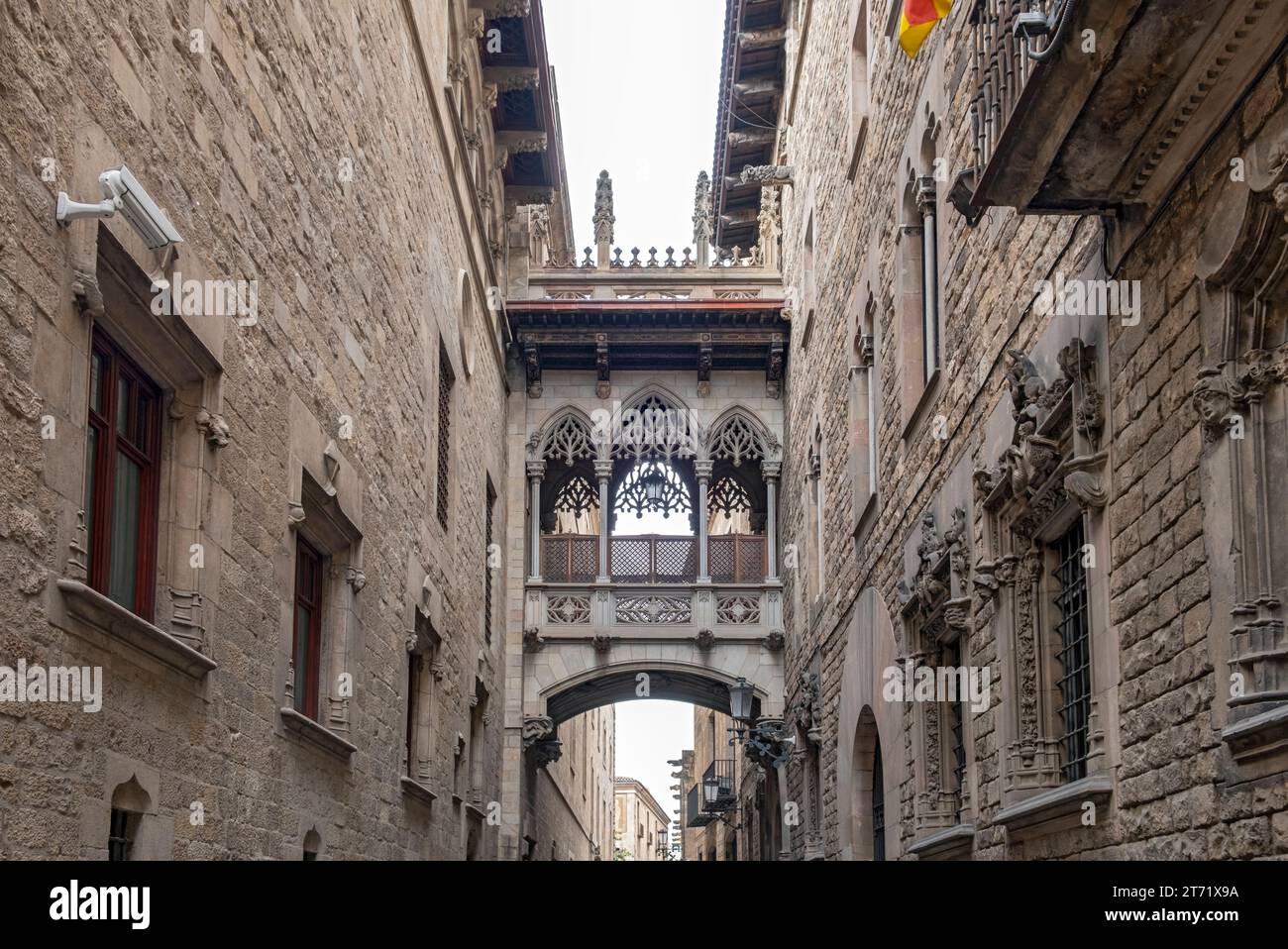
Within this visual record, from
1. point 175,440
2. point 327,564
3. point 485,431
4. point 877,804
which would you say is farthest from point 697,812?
point 175,440

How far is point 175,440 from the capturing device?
841cm

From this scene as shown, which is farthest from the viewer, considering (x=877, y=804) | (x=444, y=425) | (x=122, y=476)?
(x=444, y=425)

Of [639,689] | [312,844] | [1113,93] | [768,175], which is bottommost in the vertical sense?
[312,844]

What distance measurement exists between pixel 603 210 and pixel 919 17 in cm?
1768

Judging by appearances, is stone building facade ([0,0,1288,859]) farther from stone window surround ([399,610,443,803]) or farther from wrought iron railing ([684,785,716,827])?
wrought iron railing ([684,785,716,827])

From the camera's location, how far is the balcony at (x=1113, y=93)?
19.7 ft

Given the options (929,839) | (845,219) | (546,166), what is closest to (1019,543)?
(929,839)

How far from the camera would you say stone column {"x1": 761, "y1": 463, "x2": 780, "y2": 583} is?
25.3m

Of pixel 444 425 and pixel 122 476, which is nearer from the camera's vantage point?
pixel 122 476

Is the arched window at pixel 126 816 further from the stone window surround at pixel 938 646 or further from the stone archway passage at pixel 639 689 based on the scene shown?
the stone archway passage at pixel 639 689

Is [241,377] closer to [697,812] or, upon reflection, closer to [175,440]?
[175,440]

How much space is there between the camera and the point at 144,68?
754 cm

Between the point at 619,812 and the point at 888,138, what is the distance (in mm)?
80162
